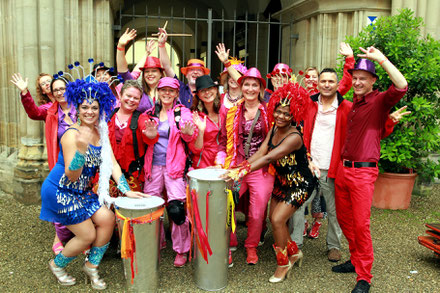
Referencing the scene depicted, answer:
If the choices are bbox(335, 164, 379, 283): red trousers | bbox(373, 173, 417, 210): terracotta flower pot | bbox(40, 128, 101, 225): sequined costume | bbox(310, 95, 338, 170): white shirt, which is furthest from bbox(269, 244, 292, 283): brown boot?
bbox(373, 173, 417, 210): terracotta flower pot

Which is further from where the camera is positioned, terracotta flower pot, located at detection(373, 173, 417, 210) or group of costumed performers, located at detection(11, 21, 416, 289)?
terracotta flower pot, located at detection(373, 173, 417, 210)

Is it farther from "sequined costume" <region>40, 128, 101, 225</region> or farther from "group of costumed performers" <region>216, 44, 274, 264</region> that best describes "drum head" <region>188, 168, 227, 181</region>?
"sequined costume" <region>40, 128, 101, 225</region>

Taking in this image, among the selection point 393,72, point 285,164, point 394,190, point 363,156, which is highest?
point 393,72

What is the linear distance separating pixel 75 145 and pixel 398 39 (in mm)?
4514

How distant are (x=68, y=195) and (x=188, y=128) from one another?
1211mm

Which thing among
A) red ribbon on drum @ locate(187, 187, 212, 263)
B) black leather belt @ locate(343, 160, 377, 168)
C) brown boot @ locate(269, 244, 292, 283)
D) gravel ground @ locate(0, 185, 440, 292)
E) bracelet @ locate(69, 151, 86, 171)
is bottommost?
gravel ground @ locate(0, 185, 440, 292)

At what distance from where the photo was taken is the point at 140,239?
308cm

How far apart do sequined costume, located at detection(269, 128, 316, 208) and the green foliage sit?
230 cm

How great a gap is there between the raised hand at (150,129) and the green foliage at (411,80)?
3170 millimetres

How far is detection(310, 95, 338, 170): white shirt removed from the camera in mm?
3861

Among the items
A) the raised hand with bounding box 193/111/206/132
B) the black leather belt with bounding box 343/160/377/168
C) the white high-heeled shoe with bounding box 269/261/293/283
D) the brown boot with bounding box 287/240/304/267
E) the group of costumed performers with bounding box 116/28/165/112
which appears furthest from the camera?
the group of costumed performers with bounding box 116/28/165/112

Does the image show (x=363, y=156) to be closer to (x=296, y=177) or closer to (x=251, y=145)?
(x=296, y=177)

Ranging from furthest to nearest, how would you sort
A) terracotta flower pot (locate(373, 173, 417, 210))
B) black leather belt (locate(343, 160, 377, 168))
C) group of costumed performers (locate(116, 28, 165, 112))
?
terracotta flower pot (locate(373, 173, 417, 210)) < group of costumed performers (locate(116, 28, 165, 112)) < black leather belt (locate(343, 160, 377, 168))

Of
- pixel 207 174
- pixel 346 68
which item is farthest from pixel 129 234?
pixel 346 68
